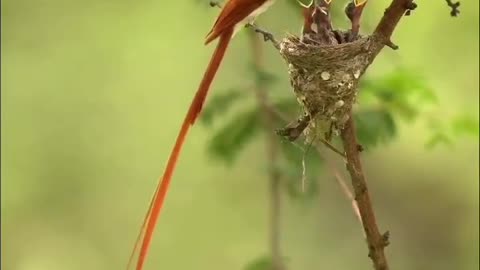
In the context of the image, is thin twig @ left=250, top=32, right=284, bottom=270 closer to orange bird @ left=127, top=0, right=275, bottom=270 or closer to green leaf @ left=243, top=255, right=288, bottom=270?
green leaf @ left=243, top=255, right=288, bottom=270

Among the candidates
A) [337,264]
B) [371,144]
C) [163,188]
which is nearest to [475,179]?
[337,264]

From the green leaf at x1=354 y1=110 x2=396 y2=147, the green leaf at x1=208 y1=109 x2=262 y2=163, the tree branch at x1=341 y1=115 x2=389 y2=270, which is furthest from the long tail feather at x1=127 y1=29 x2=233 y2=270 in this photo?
the green leaf at x1=208 y1=109 x2=262 y2=163

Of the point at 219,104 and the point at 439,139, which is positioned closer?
the point at 219,104

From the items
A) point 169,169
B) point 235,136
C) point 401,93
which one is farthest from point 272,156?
point 169,169

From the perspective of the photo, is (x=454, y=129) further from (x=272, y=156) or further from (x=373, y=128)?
(x=272, y=156)

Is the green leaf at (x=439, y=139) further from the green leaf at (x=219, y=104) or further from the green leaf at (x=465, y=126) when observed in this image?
the green leaf at (x=219, y=104)

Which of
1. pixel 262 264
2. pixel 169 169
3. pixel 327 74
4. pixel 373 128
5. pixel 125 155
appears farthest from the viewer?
pixel 125 155

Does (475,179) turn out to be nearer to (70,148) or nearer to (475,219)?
(475,219)
